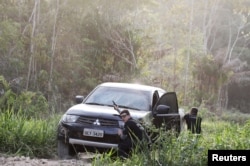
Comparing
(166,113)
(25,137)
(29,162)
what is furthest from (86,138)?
(166,113)

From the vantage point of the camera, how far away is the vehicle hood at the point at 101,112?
348 inches

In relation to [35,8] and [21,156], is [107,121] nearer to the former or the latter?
[21,156]

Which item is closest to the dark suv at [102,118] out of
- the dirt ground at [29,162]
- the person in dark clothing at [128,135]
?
the person in dark clothing at [128,135]

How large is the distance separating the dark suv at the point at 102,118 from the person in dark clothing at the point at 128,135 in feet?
0.62

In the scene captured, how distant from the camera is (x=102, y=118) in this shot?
8820 mm

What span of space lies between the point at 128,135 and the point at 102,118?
0.82 m

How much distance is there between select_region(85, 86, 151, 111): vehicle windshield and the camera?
9.82 metres

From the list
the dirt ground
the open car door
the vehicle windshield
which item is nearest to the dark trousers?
the dirt ground

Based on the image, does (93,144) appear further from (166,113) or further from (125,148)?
(166,113)

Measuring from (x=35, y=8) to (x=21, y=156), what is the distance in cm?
1001

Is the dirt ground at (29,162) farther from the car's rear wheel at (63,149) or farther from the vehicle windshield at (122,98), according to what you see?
the vehicle windshield at (122,98)

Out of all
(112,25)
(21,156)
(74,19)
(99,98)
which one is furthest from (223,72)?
(21,156)

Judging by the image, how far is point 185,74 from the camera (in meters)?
28.5

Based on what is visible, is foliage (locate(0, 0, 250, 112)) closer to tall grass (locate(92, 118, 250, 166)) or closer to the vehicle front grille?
the vehicle front grille
